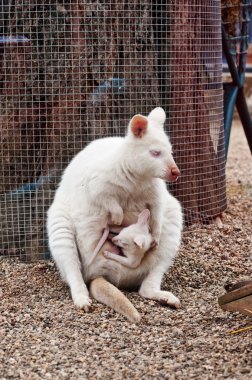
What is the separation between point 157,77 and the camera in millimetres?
6566

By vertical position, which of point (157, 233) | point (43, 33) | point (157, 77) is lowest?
point (157, 233)

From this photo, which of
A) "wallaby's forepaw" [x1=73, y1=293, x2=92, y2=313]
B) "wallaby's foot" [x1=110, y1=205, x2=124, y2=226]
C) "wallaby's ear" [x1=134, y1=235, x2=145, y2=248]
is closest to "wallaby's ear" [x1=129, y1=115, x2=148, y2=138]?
"wallaby's foot" [x1=110, y1=205, x2=124, y2=226]

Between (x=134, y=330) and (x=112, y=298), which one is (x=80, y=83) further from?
(x=134, y=330)

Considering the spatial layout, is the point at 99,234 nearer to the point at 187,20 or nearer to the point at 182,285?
the point at 182,285

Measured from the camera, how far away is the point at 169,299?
517cm

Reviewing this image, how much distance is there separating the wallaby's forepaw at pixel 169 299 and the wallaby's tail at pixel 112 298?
1.02 feet

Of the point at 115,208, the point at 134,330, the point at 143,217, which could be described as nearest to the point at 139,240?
the point at 143,217

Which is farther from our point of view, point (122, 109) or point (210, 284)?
point (122, 109)

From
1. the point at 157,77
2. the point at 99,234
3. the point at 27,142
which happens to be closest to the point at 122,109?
the point at 157,77

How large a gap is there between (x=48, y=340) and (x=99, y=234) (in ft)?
3.74

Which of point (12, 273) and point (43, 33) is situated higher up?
point (43, 33)

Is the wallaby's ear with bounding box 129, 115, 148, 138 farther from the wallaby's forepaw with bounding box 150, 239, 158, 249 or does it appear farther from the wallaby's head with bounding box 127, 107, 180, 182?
the wallaby's forepaw with bounding box 150, 239, 158, 249

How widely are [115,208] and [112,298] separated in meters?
0.67

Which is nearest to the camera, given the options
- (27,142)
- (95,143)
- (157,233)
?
(157,233)
